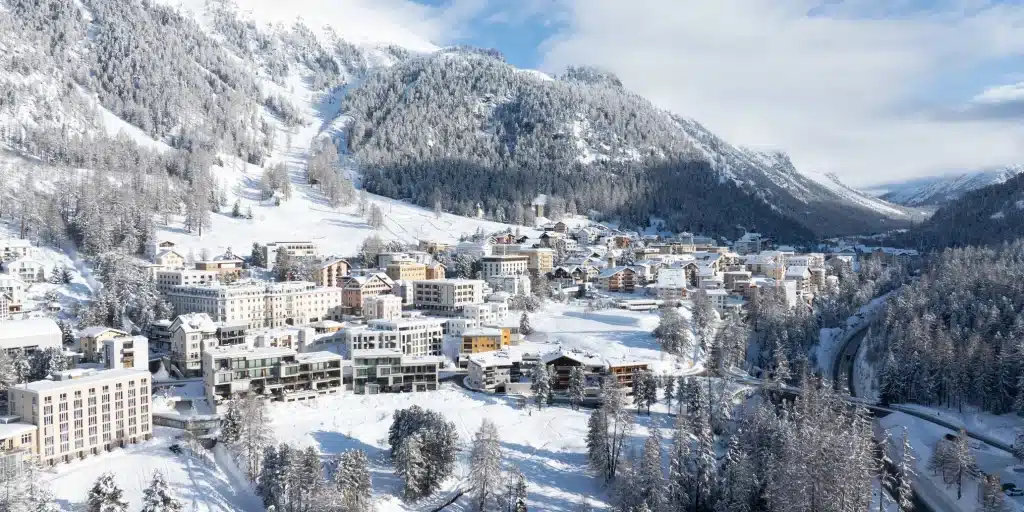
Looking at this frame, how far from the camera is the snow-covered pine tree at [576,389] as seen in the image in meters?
49.8

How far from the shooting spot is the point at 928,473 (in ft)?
136

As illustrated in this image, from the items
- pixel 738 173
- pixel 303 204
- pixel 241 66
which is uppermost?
pixel 241 66

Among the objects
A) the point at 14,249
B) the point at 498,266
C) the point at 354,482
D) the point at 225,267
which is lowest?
the point at 354,482

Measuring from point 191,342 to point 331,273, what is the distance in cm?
2344

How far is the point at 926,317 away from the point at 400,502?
45.3 m

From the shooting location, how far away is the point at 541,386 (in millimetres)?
49219

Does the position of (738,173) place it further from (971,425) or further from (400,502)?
(400,502)

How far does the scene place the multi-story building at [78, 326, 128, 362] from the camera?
5072 centimetres

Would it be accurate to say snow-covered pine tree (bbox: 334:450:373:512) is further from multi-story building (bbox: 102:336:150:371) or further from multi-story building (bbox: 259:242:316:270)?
multi-story building (bbox: 259:242:316:270)

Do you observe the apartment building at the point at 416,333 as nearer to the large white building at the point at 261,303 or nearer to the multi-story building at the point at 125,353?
the large white building at the point at 261,303

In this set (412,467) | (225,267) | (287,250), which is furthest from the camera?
(287,250)

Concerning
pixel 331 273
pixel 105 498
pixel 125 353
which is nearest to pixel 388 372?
pixel 125 353

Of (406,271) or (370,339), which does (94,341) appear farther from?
(406,271)

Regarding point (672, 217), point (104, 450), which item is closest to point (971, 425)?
point (104, 450)
